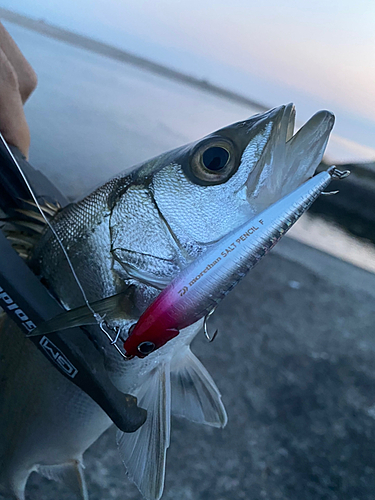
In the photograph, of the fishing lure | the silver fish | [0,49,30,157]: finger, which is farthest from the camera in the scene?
[0,49,30,157]: finger

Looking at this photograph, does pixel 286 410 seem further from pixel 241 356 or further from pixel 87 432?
pixel 87 432

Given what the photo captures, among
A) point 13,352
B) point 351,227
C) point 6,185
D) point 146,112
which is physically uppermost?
point 6,185

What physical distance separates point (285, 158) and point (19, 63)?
138cm

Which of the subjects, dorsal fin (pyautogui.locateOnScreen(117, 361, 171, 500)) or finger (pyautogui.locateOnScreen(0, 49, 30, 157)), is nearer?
dorsal fin (pyautogui.locateOnScreen(117, 361, 171, 500))

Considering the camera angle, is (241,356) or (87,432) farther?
(241,356)

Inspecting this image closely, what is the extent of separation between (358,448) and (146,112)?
36.3ft

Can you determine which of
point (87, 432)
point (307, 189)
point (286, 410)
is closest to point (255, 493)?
point (286, 410)

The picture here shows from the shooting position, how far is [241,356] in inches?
83.1

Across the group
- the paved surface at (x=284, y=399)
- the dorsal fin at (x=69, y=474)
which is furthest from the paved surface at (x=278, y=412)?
the dorsal fin at (x=69, y=474)

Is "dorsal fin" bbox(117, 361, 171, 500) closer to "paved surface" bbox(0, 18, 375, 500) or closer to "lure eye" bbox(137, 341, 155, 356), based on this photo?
"lure eye" bbox(137, 341, 155, 356)

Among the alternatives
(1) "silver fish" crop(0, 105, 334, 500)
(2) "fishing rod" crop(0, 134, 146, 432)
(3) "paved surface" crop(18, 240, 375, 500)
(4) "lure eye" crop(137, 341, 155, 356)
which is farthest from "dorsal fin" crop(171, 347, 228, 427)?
(3) "paved surface" crop(18, 240, 375, 500)

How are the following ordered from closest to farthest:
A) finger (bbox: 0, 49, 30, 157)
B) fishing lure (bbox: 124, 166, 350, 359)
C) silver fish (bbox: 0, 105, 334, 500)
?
1. fishing lure (bbox: 124, 166, 350, 359)
2. silver fish (bbox: 0, 105, 334, 500)
3. finger (bbox: 0, 49, 30, 157)

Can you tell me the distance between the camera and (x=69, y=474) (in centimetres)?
100

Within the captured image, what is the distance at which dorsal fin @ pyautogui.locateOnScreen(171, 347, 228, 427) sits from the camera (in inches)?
41.7
